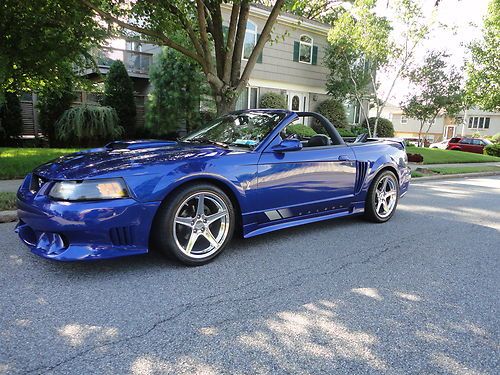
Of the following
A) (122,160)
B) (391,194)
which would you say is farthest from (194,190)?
(391,194)

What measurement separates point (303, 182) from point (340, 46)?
16482 millimetres

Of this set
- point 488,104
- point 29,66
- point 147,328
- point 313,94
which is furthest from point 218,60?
point 488,104

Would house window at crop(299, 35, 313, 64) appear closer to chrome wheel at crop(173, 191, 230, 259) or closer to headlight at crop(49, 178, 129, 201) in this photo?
chrome wheel at crop(173, 191, 230, 259)

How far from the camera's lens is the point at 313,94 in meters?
22.0

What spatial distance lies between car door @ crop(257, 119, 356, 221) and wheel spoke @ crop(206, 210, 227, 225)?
0.44 meters

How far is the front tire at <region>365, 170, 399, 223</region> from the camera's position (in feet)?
18.3

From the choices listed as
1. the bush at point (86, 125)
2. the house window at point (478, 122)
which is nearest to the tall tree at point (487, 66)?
the bush at point (86, 125)

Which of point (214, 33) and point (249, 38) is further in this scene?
point (249, 38)

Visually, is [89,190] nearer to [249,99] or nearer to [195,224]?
[195,224]

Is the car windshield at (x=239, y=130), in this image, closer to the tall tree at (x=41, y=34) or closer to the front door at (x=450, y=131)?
the tall tree at (x=41, y=34)

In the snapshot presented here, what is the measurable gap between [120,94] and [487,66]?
2033 cm

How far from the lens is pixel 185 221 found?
12.1 feet

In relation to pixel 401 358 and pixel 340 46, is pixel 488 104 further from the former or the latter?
pixel 401 358

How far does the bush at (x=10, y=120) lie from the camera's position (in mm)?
14438
